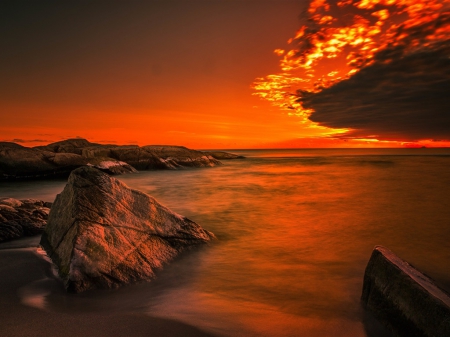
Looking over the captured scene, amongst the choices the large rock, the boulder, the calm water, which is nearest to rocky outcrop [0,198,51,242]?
the large rock

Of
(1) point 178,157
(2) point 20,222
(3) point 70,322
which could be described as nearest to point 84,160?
(1) point 178,157

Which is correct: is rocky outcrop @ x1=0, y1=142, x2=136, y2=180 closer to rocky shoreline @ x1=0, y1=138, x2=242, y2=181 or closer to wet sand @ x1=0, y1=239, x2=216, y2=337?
rocky shoreline @ x1=0, y1=138, x2=242, y2=181

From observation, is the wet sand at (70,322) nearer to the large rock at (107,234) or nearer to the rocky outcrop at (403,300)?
the large rock at (107,234)

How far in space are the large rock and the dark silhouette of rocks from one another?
60.8 ft

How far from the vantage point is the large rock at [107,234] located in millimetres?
3727

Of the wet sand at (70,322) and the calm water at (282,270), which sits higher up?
the wet sand at (70,322)

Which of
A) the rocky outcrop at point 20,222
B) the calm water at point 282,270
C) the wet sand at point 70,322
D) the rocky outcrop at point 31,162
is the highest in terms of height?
the rocky outcrop at point 31,162

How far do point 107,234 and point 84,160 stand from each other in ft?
67.5

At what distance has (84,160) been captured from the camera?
890 inches

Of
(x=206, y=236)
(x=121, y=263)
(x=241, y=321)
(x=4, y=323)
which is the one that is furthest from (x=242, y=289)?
(x=4, y=323)

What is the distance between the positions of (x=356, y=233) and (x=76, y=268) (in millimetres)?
6520

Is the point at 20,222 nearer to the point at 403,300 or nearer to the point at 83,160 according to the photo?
the point at 403,300

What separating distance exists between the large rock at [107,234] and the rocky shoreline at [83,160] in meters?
18.5

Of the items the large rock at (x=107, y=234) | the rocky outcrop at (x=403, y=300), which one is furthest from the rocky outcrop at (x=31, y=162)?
the rocky outcrop at (x=403, y=300)
